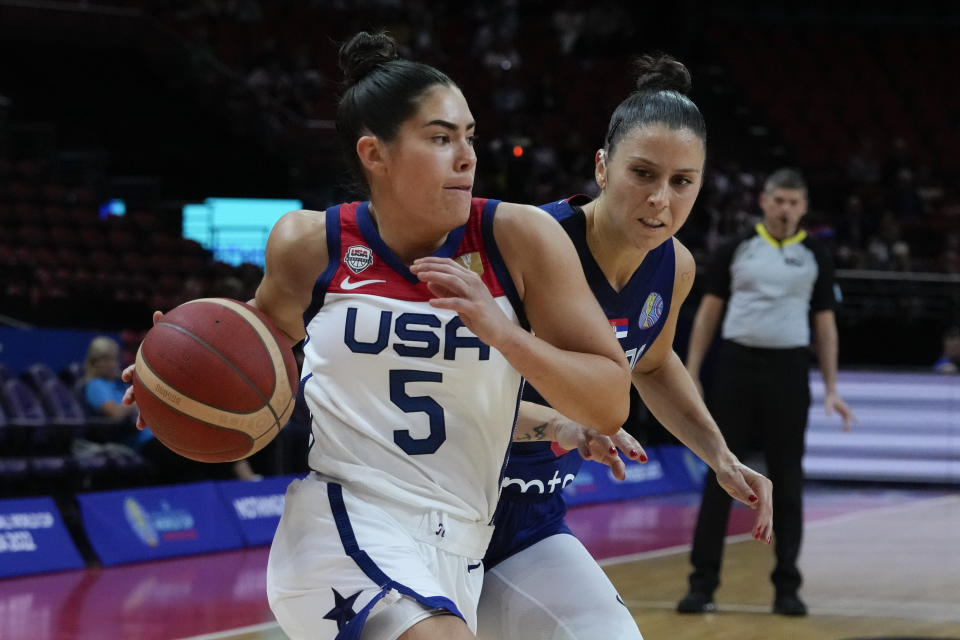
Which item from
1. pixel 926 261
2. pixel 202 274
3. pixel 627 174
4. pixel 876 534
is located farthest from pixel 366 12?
pixel 627 174

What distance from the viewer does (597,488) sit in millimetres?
10945

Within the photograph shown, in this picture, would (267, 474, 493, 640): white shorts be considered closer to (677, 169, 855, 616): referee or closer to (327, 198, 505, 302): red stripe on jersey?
(327, 198, 505, 302): red stripe on jersey

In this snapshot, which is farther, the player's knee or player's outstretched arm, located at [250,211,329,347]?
player's outstretched arm, located at [250,211,329,347]

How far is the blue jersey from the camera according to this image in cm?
288

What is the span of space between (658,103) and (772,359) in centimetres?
325

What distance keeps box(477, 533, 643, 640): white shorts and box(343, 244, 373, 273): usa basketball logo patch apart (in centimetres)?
79

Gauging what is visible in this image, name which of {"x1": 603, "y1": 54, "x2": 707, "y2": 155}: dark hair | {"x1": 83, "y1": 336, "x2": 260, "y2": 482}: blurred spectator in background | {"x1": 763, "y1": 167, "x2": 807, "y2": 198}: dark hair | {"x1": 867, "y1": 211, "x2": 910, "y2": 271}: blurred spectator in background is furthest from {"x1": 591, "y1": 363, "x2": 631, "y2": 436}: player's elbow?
{"x1": 867, "y1": 211, "x2": 910, "y2": 271}: blurred spectator in background

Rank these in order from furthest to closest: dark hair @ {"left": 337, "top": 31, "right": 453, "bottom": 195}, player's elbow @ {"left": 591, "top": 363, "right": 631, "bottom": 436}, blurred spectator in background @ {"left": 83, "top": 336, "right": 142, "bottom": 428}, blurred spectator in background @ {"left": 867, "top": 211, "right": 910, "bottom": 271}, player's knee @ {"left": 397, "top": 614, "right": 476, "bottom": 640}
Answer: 1. blurred spectator in background @ {"left": 867, "top": 211, "right": 910, "bottom": 271}
2. blurred spectator in background @ {"left": 83, "top": 336, "right": 142, "bottom": 428}
3. dark hair @ {"left": 337, "top": 31, "right": 453, "bottom": 195}
4. player's elbow @ {"left": 591, "top": 363, "right": 631, "bottom": 436}
5. player's knee @ {"left": 397, "top": 614, "right": 476, "bottom": 640}

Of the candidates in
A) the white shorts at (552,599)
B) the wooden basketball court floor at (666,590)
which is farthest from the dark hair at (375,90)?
the wooden basketball court floor at (666,590)

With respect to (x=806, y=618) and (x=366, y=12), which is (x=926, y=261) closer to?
(x=366, y=12)

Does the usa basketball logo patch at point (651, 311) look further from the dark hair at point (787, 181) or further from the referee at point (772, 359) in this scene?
the dark hair at point (787, 181)

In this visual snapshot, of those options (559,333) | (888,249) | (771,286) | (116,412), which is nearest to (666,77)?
(559,333)

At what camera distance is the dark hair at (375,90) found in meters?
2.42

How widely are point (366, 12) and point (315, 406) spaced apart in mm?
15688
